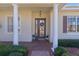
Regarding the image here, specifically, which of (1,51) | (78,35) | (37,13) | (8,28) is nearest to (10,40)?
(8,28)

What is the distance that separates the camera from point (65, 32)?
18.7 metres

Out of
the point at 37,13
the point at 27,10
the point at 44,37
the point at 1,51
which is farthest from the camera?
the point at 44,37

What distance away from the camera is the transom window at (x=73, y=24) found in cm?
1883

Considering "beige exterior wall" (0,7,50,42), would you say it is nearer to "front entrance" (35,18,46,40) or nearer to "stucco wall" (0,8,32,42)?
"stucco wall" (0,8,32,42)

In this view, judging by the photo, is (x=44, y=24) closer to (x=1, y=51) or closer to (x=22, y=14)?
(x=22, y=14)

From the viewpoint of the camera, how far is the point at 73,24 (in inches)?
753

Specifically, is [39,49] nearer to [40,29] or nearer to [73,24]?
[73,24]

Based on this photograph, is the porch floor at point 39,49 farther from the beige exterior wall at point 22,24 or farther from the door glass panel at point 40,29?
the door glass panel at point 40,29

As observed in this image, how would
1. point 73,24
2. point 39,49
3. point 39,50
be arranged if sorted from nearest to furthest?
1. point 39,50
2. point 39,49
3. point 73,24

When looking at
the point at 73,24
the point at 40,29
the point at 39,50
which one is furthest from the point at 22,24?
the point at 39,50

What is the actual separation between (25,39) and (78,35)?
15.5 feet

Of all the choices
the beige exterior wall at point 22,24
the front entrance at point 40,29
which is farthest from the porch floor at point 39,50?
the front entrance at point 40,29

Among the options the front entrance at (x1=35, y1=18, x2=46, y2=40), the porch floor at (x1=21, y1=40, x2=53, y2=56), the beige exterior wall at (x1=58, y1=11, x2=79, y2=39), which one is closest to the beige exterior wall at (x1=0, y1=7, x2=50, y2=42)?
the beige exterior wall at (x1=58, y1=11, x2=79, y2=39)

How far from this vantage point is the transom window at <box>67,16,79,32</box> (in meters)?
18.8
